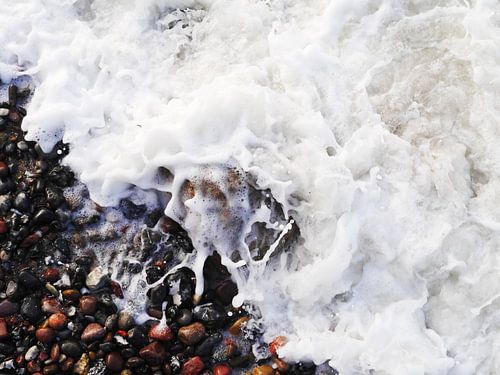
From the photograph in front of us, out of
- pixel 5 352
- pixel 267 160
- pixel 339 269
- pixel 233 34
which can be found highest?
pixel 233 34

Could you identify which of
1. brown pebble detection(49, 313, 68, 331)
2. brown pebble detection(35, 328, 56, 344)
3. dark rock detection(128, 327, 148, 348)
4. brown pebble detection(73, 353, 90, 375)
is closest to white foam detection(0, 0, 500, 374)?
dark rock detection(128, 327, 148, 348)

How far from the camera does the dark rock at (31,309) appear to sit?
436 cm

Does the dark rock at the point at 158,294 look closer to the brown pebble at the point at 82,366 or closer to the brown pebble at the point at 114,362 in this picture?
the brown pebble at the point at 114,362

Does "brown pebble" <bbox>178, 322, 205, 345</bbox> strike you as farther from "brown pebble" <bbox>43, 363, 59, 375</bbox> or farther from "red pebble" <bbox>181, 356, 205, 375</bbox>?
"brown pebble" <bbox>43, 363, 59, 375</bbox>

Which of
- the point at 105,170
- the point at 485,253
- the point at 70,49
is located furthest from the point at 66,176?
the point at 485,253

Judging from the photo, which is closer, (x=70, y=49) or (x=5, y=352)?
(x=5, y=352)

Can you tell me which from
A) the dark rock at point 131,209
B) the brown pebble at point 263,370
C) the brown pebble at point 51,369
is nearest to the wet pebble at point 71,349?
the brown pebble at point 51,369

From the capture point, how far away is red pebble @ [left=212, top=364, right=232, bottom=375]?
433 centimetres

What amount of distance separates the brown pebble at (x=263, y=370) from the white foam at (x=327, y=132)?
176mm

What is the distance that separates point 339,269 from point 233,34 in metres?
2.36

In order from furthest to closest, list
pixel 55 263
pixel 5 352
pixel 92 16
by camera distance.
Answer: pixel 92 16
pixel 55 263
pixel 5 352

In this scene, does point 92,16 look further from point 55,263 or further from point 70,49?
point 55,263

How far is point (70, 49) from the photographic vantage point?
5.34 m

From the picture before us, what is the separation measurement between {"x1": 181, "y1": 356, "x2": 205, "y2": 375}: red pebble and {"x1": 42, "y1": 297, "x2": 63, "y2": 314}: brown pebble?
3.20ft
